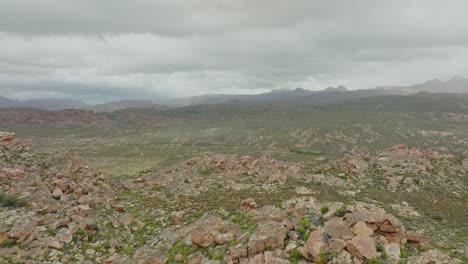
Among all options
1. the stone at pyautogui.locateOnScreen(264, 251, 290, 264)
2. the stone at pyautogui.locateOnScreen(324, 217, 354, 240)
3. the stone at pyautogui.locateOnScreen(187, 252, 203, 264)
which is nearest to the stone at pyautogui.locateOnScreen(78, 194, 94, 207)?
the stone at pyautogui.locateOnScreen(187, 252, 203, 264)

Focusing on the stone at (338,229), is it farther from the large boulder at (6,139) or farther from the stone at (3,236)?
the large boulder at (6,139)

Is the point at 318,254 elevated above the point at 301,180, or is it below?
above

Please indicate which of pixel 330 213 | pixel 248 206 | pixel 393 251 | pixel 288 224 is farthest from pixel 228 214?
pixel 393 251

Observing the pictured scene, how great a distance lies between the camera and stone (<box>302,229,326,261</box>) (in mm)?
15102

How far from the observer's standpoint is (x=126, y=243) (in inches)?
895

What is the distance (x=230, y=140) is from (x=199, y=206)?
136 m

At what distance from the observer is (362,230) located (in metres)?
16.2

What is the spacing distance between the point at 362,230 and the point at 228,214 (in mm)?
11766

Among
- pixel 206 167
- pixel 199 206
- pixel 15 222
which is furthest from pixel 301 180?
pixel 15 222

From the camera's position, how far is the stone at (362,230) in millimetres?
16062

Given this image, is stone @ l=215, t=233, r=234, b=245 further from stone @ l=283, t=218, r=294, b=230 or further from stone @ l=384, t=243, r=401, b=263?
stone @ l=384, t=243, r=401, b=263

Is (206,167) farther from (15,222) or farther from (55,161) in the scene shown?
(15,222)

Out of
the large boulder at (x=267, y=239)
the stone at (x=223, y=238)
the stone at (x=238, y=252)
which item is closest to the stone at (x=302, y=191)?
the stone at (x=223, y=238)

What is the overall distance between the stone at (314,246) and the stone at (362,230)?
176 centimetres
